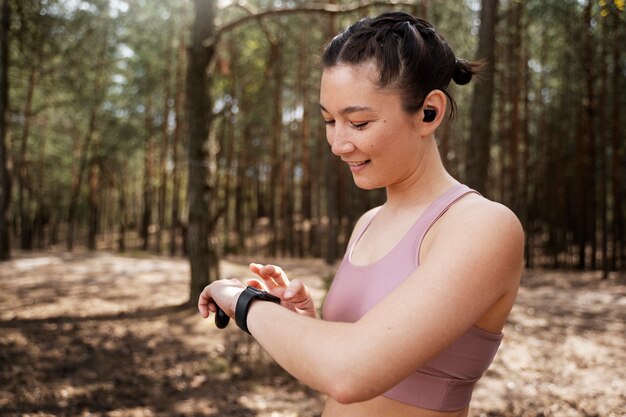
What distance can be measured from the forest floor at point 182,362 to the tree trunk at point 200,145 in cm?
77

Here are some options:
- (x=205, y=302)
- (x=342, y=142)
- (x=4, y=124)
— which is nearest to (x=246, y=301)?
(x=205, y=302)

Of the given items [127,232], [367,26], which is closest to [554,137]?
[367,26]

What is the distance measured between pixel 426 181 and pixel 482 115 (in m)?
5.93

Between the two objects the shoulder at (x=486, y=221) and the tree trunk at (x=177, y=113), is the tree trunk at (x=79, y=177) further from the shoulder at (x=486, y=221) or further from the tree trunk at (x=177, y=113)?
the shoulder at (x=486, y=221)

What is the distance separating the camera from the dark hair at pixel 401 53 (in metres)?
1.23

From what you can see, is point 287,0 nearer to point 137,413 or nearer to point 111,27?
point 111,27

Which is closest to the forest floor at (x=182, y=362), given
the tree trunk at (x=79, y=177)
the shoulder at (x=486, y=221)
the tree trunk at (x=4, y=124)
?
the tree trunk at (x=4, y=124)

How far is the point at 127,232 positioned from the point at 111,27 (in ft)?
65.4

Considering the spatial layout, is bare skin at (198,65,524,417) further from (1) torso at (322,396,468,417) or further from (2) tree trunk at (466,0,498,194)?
(2) tree trunk at (466,0,498,194)

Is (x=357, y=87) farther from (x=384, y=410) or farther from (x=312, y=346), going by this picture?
(x=384, y=410)

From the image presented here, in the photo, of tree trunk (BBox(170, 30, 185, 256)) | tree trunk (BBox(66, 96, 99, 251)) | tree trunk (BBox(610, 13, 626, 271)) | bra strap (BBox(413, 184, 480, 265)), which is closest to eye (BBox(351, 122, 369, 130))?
bra strap (BBox(413, 184, 480, 265))

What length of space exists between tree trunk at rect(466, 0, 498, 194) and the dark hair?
5774mm

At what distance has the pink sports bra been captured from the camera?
123cm

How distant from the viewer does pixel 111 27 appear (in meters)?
19.8
